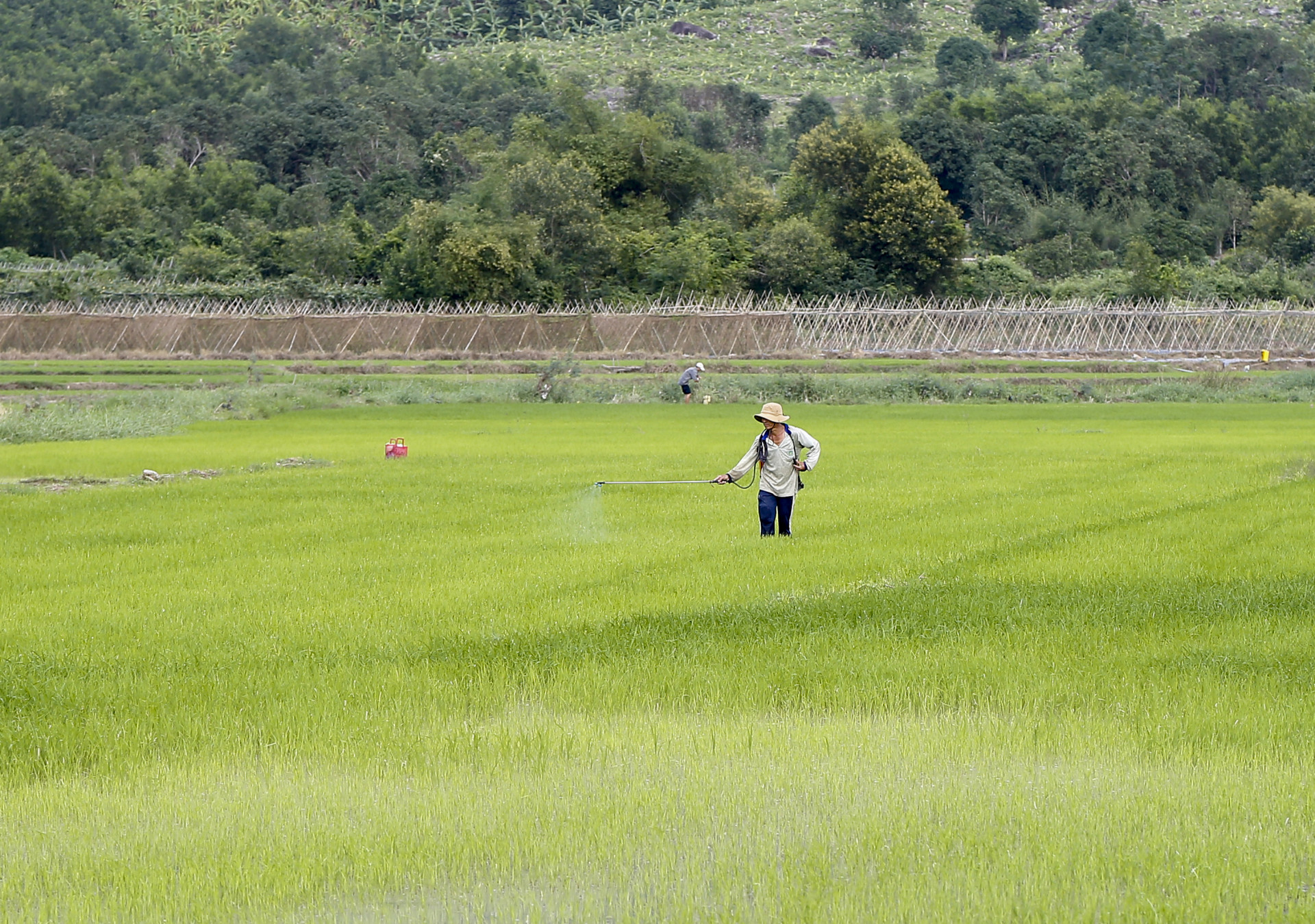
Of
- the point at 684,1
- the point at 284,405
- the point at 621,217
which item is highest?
the point at 284,405

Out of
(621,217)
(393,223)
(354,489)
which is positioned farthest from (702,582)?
(393,223)

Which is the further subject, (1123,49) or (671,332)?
→ (1123,49)

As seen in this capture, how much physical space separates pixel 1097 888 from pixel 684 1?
669ft

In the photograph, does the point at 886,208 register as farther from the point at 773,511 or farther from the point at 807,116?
the point at 773,511

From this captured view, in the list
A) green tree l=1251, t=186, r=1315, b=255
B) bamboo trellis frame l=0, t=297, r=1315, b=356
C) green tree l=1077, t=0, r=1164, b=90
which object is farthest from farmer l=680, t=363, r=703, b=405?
green tree l=1077, t=0, r=1164, b=90

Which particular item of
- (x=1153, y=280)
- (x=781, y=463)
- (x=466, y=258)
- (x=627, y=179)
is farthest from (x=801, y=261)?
(x=781, y=463)

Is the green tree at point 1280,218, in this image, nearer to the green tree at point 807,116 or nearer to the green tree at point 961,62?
the green tree at point 807,116

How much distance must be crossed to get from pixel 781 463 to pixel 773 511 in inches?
34.8

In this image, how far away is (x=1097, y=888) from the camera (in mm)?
5055

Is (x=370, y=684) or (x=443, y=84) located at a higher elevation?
(x=370, y=684)

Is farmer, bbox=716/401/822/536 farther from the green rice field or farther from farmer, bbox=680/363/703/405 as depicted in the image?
farmer, bbox=680/363/703/405

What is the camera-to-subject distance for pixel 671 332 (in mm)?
58562

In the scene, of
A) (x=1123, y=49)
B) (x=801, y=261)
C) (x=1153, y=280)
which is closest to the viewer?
(x=1153, y=280)

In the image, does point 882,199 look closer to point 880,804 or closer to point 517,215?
point 517,215
